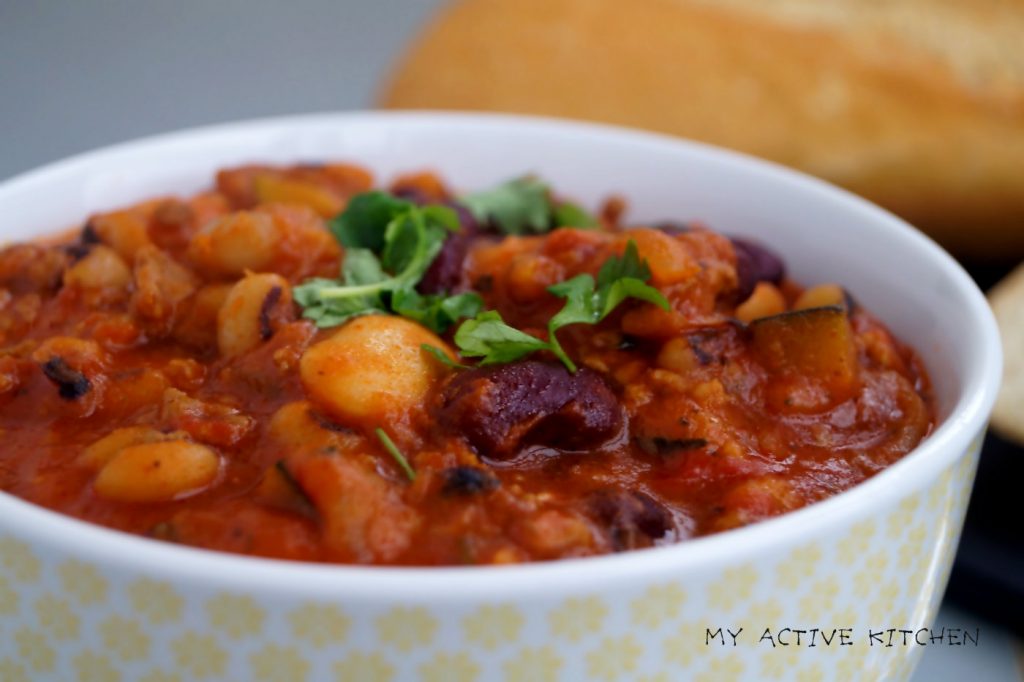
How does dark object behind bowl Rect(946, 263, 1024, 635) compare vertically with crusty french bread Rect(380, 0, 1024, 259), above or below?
below

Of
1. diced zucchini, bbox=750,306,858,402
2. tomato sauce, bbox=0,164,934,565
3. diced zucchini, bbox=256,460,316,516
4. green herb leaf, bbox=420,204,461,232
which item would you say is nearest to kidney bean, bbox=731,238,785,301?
tomato sauce, bbox=0,164,934,565

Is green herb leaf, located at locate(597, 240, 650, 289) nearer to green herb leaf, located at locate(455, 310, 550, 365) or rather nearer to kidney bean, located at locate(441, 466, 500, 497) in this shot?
green herb leaf, located at locate(455, 310, 550, 365)

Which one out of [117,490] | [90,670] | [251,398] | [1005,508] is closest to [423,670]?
[90,670]

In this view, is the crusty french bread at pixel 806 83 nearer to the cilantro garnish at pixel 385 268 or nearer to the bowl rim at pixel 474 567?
the cilantro garnish at pixel 385 268

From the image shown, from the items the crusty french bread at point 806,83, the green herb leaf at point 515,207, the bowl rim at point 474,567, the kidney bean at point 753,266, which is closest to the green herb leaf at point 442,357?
the bowl rim at point 474,567

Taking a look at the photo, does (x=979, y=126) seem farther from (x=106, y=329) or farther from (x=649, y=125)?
(x=106, y=329)
